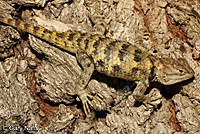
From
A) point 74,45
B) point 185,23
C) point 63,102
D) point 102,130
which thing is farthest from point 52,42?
point 185,23

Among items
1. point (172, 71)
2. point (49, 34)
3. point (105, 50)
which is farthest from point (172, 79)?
point (49, 34)

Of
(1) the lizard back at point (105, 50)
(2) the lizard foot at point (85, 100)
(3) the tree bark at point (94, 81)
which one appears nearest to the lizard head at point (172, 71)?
(3) the tree bark at point (94, 81)

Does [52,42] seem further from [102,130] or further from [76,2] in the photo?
[102,130]

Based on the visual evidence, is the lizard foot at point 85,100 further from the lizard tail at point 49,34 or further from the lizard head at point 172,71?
the lizard head at point 172,71

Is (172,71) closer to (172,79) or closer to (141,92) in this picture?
(172,79)

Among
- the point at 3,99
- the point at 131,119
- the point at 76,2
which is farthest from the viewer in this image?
the point at 76,2

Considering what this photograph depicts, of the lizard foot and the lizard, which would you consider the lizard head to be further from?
the lizard foot
